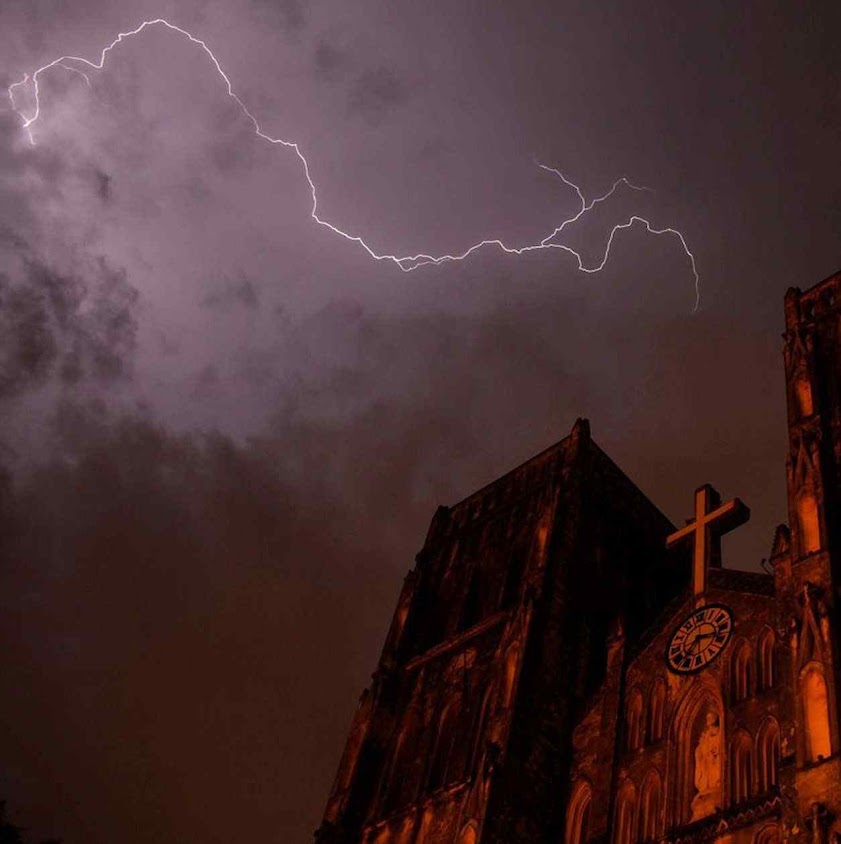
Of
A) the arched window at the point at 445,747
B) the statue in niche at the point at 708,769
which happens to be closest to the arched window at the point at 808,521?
the statue in niche at the point at 708,769

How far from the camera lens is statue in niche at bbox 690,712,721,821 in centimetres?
2127

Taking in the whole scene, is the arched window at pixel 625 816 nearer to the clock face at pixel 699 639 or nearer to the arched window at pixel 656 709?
the arched window at pixel 656 709

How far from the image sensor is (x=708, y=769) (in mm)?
21938

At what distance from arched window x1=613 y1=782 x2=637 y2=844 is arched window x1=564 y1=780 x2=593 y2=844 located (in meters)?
1.13

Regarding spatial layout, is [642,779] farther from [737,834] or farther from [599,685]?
[599,685]

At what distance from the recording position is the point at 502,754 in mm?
25344

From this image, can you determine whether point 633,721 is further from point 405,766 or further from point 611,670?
point 405,766

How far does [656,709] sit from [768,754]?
390 centimetres

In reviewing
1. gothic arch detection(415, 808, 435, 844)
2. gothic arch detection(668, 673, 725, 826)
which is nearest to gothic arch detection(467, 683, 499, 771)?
gothic arch detection(415, 808, 435, 844)

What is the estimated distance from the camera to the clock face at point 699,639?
24453mm

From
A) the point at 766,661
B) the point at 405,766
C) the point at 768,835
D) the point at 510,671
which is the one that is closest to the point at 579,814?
the point at 510,671

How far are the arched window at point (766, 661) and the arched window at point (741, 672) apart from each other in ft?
0.94

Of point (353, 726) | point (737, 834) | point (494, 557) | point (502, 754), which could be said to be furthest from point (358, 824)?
point (737, 834)

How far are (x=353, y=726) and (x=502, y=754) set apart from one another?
7.58 metres
